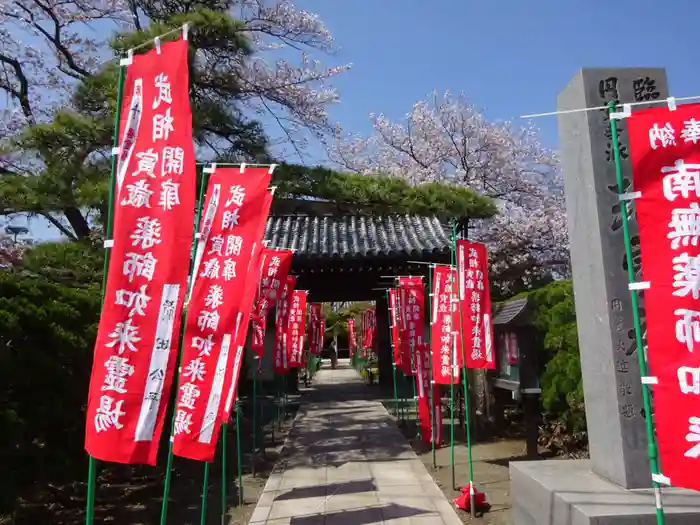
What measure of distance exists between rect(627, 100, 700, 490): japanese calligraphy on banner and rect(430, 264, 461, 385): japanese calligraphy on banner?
4738 mm

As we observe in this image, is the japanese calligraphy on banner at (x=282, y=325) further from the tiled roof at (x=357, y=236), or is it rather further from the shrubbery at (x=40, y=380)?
the shrubbery at (x=40, y=380)

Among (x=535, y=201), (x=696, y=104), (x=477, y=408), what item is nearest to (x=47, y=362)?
(x=696, y=104)

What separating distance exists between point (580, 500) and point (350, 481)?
4.44m

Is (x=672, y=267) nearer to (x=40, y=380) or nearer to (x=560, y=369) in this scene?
(x=40, y=380)

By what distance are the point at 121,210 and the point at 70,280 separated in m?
4.35

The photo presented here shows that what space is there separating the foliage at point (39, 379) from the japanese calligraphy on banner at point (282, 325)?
4.70 metres

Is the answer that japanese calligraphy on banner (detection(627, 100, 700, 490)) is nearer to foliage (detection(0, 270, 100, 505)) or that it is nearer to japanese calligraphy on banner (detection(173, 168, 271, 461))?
japanese calligraphy on banner (detection(173, 168, 271, 461))

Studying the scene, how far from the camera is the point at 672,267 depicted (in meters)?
3.19

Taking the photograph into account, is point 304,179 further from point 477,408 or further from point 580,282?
point 477,408

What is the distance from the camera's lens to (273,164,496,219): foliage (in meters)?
8.47

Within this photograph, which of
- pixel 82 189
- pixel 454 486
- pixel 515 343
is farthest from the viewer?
pixel 515 343

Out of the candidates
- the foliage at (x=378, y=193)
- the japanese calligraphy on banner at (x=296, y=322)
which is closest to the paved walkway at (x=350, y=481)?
the japanese calligraphy on banner at (x=296, y=322)

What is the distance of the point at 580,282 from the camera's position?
492 cm

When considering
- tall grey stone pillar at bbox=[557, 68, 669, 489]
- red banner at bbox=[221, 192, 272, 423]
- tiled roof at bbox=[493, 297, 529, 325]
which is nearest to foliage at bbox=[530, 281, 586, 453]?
tiled roof at bbox=[493, 297, 529, 325]
